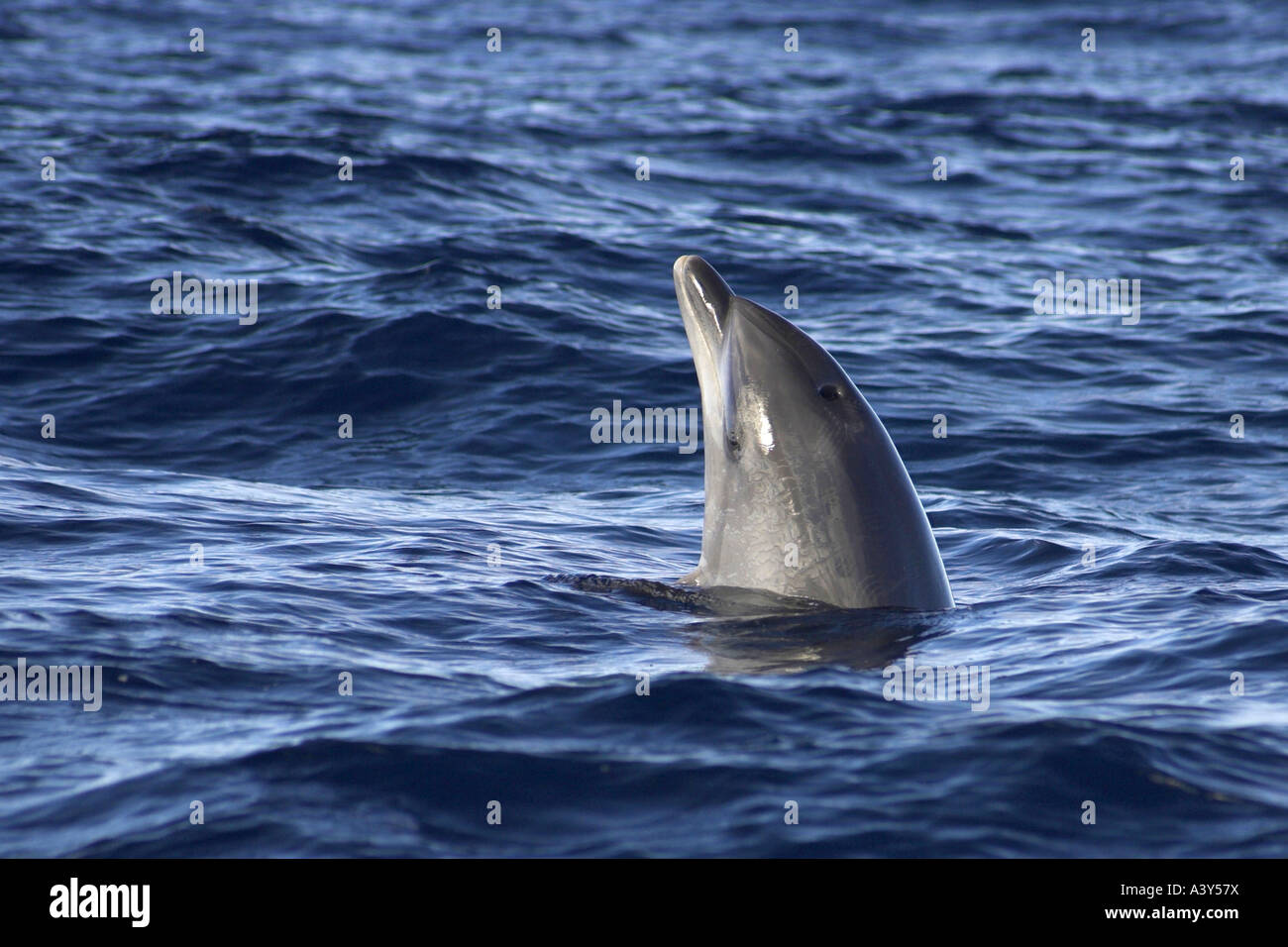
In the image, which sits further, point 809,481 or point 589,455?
point 589,455

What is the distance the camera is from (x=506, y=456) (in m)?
14.8

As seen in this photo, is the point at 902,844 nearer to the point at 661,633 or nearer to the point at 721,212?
the point at 661,633

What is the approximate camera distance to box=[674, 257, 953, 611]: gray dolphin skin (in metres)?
8.59

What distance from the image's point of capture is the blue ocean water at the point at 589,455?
6691mm

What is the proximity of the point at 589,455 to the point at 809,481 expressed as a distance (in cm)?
654

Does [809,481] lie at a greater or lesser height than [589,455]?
greater

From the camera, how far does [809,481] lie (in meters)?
8.59

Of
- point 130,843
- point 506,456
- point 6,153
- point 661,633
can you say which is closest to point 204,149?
point 6,153

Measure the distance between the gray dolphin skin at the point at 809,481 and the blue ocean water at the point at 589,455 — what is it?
0.26m

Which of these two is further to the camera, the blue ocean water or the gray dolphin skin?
the gray dolphin skin

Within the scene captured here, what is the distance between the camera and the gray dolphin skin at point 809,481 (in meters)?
8.59

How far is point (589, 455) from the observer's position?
14992mm

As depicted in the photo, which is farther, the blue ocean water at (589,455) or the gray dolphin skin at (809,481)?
the gray dolphin skin at (809,481)

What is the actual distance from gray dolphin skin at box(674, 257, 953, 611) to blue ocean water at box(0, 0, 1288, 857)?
265mm
